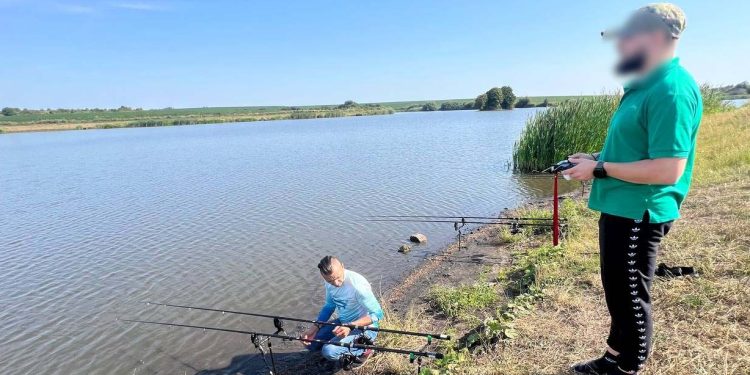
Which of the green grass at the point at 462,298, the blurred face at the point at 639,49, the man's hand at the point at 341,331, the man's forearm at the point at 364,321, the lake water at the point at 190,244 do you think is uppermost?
the blurred face at the point at 639,49

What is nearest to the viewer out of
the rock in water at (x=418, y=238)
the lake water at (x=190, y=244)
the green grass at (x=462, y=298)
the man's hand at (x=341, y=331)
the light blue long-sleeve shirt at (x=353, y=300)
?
the man's hand at (x=341, y=331)

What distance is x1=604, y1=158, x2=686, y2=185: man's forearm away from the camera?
205 cm

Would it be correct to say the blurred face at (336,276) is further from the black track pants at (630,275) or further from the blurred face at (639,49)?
the blurred face at (639,49)

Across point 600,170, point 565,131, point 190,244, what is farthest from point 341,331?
point 565,131

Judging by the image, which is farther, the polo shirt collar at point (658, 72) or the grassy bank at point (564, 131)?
the grassy bank at point (564, 131)

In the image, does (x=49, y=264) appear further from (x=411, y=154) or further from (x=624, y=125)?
(x=411, y=154)

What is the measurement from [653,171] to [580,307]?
7.88 feet

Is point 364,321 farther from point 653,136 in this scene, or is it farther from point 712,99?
point 712,99

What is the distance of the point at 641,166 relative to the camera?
2.12 meters

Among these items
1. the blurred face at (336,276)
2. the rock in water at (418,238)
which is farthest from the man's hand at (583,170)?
the rock in water at (418,238)

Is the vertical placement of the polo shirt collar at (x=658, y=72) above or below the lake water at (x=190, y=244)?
above

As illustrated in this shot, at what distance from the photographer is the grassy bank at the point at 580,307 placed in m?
3.14

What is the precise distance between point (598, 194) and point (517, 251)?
206 inches

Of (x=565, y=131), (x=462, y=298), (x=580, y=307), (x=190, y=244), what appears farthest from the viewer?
(x=565, y=131)
